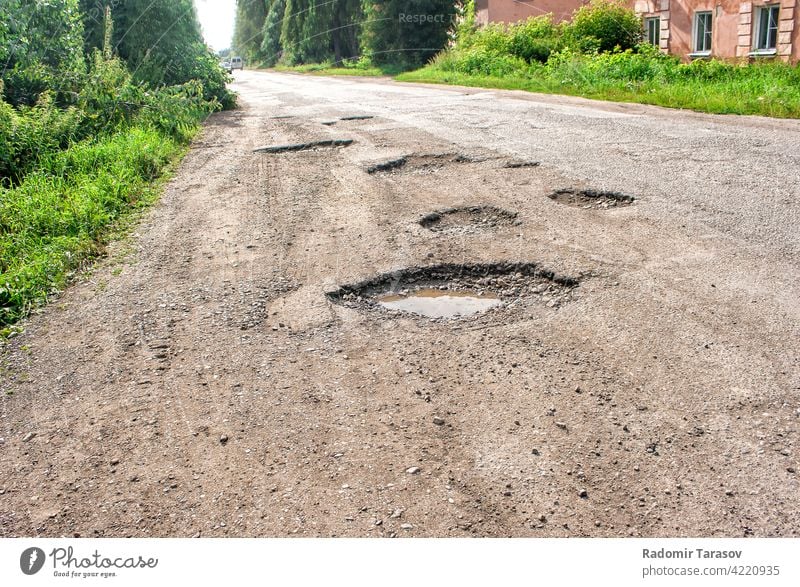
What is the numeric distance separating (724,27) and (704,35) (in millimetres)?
1174

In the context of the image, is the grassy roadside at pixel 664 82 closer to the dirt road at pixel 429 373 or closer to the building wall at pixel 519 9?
the building wall at pixel 519 9

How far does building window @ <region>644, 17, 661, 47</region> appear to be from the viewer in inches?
863

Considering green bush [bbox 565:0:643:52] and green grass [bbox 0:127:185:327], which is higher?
green bush [bbox 565:0:643:52]

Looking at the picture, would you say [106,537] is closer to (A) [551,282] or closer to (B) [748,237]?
(A) [551,282]

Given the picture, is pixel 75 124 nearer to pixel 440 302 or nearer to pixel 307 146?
pixel 307 146

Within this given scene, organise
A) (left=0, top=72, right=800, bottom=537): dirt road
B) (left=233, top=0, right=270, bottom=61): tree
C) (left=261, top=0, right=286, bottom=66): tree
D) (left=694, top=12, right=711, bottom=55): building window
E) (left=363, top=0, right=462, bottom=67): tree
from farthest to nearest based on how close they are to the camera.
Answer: (left=233, top=0, right=270, bottom=61): tree < (left=261, top=0, right=286, bottom=66): tree < (left=363, top=0, right=462, bottom=67): tree < (left=694, top=12, right=711, bottom=55): building window < (left=0, top=72, right=800, bottom=537): dirt road

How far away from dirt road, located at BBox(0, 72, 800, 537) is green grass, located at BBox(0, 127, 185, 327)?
32cm

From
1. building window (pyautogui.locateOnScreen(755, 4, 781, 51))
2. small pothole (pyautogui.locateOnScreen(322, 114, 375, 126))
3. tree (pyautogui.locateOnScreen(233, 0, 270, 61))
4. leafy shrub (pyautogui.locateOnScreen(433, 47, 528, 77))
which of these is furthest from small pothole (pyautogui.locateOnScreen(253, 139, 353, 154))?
tree (pyautogui.locateOnScreen(233, 0, 270, 61))

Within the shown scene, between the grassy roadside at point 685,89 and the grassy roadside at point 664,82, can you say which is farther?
the grassy roadside at point 664,82

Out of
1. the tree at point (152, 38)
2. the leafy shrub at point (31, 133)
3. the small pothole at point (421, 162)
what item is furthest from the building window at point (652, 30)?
the leafy shrub at point (31, 133)

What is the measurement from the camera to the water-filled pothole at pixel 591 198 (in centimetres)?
610

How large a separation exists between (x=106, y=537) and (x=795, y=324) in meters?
3.22

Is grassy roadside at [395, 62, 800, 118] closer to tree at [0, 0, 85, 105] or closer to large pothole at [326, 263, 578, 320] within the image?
large pothole at [326, 263, 578, 320]

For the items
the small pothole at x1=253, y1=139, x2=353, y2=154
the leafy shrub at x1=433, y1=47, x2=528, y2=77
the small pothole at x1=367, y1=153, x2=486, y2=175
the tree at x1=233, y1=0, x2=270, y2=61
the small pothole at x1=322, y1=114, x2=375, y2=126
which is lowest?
the small pothole at x1=367, y1=153, x2=486, y2=175
